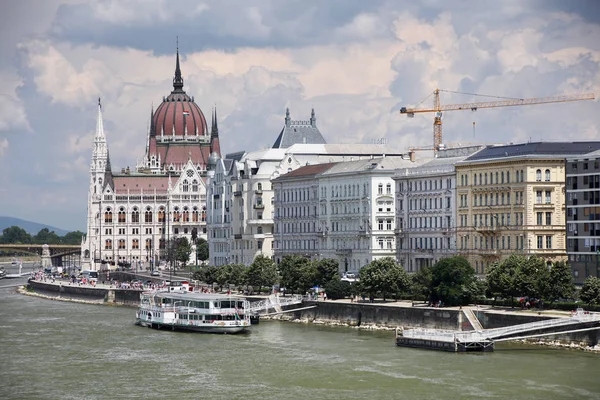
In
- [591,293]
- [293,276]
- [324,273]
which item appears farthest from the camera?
[293,276]

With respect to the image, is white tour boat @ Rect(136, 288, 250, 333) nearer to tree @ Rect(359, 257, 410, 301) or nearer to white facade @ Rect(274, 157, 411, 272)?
tree @ Rect(359, 257, 410, 301)

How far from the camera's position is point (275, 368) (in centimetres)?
9506

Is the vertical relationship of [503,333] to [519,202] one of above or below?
below

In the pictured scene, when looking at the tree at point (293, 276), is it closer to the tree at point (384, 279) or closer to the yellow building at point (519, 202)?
the tree at point (384, 279)

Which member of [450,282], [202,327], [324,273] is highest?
[324,273]

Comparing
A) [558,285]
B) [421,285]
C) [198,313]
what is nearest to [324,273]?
[198,313]

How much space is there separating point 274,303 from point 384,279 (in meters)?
13.4

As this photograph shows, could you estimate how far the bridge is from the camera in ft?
327

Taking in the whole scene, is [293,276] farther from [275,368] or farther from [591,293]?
[275,368]

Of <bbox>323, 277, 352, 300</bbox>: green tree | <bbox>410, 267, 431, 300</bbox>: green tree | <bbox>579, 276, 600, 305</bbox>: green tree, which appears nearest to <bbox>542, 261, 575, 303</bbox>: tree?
<bbox>579, 276, 600, 305</bbox>: green tree

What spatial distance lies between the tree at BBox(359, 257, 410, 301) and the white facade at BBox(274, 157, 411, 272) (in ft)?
99.1

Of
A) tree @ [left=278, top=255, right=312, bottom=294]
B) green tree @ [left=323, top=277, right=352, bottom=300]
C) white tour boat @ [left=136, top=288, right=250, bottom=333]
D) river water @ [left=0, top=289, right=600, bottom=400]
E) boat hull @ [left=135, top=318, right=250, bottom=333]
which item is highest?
tree @ [left=278, top=255, right=312, bottom=294]

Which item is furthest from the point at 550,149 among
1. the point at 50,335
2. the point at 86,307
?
the point at 86,307

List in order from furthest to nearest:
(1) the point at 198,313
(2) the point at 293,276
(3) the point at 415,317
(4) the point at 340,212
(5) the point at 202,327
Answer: (4) the point at 340,212 < (2) the point at 293,276 < (1) the point at 198,313 < (5) the point at 202,327 < (3) the point at 415,317
